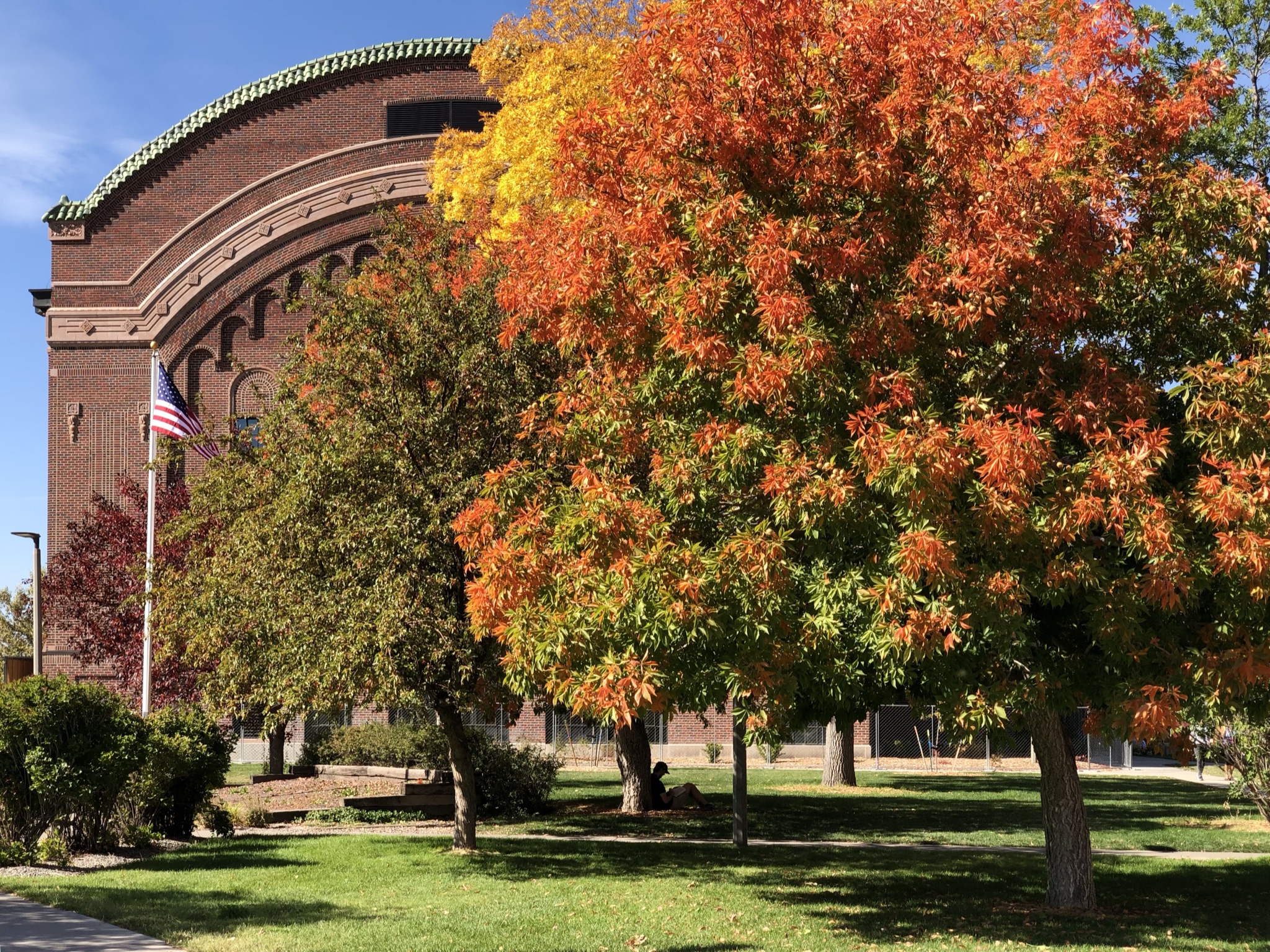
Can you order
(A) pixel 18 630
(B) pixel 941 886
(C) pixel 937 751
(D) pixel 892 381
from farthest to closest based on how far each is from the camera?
(A) pixel 18 630 < (C) pixel 937 751 < (B) pixel 941 886 < (D) pixel 892 381

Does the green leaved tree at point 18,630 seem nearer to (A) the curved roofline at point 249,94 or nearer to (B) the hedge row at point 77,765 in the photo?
(A) the curved roofline at point 249,94

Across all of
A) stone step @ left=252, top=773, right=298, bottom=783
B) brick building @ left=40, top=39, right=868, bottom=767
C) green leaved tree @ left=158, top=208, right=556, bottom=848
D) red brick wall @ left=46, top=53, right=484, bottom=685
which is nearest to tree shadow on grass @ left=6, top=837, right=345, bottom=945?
green leaved tree @ left=158, top=208, right=556, bottom=848

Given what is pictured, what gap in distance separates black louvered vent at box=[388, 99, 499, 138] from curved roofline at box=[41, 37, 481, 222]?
1.48 metres

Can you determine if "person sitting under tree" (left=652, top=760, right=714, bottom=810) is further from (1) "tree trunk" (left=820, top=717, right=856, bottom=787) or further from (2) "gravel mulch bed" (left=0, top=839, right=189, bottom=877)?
(2) "gravel mulch bed" (left=0, top=839, right=189, bottom=877)

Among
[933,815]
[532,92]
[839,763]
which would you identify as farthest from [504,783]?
[532,92]

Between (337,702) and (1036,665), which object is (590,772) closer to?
(337,702)

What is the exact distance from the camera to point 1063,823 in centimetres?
1221

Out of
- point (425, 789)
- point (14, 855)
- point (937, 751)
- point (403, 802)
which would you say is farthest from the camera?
point (937, 751)

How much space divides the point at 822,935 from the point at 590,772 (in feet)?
85.1

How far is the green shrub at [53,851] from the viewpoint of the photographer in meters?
14.9

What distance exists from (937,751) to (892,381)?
109 ft

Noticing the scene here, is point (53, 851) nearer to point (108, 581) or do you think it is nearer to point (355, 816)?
point (355, 816)

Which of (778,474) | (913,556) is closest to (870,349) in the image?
(778,474)

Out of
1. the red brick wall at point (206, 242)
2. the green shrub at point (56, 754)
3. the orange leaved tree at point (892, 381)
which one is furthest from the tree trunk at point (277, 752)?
the orange leaved tree at point (892, 381)
